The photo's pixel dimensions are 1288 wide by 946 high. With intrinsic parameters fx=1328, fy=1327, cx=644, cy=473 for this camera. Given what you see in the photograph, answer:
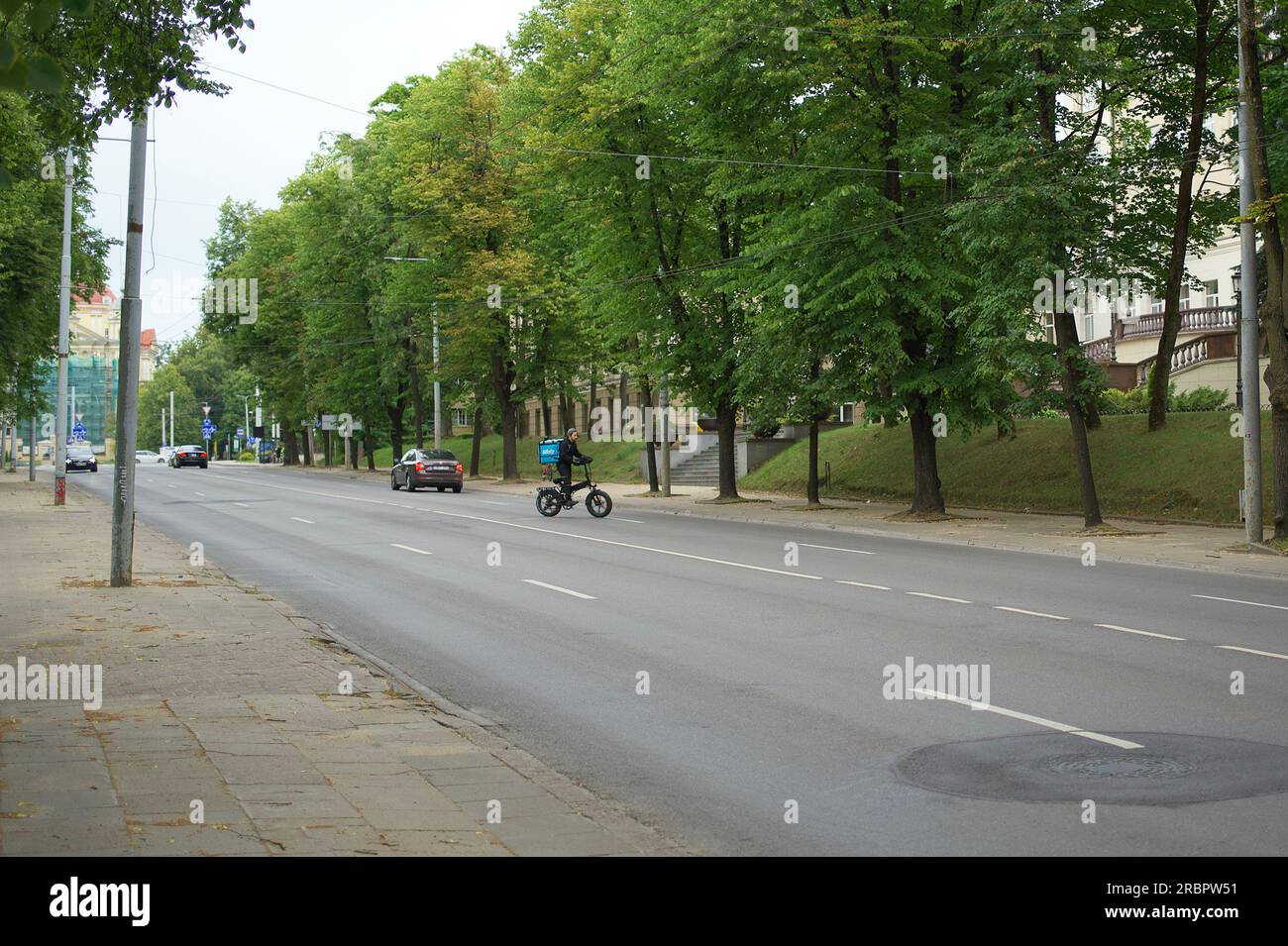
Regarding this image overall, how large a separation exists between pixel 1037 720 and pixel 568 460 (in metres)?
23.3

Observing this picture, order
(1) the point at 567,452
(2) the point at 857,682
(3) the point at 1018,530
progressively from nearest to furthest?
(2) the point at 857,682, (3) the point at 1018,530, (1) the point at 567,452

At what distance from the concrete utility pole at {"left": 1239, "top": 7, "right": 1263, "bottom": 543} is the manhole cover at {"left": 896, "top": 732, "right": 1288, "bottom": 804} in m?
14.6

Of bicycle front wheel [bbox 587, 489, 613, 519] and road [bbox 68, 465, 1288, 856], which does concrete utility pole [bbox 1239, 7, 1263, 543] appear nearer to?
road [bbox 68, 465, 1288, 856]

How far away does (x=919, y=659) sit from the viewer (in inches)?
435

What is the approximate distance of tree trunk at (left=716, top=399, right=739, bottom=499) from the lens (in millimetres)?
37938

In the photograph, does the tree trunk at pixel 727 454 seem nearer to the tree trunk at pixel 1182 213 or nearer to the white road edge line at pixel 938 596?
the tree trunk at pixel 1182 213

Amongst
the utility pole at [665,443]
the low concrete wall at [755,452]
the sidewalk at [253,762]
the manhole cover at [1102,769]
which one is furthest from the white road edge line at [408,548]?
the low concrete wall at [755,452]

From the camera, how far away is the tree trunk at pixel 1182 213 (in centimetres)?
3023

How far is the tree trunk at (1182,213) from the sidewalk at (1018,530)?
463 centimetres

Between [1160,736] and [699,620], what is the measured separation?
6219 millimetres

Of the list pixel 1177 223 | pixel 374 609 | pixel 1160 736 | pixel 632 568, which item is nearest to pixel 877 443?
pixel 1177 223

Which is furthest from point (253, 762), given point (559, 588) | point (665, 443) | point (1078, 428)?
point (665, 443)

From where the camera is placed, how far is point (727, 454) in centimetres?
3844

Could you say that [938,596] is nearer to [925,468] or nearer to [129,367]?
[129,367]
